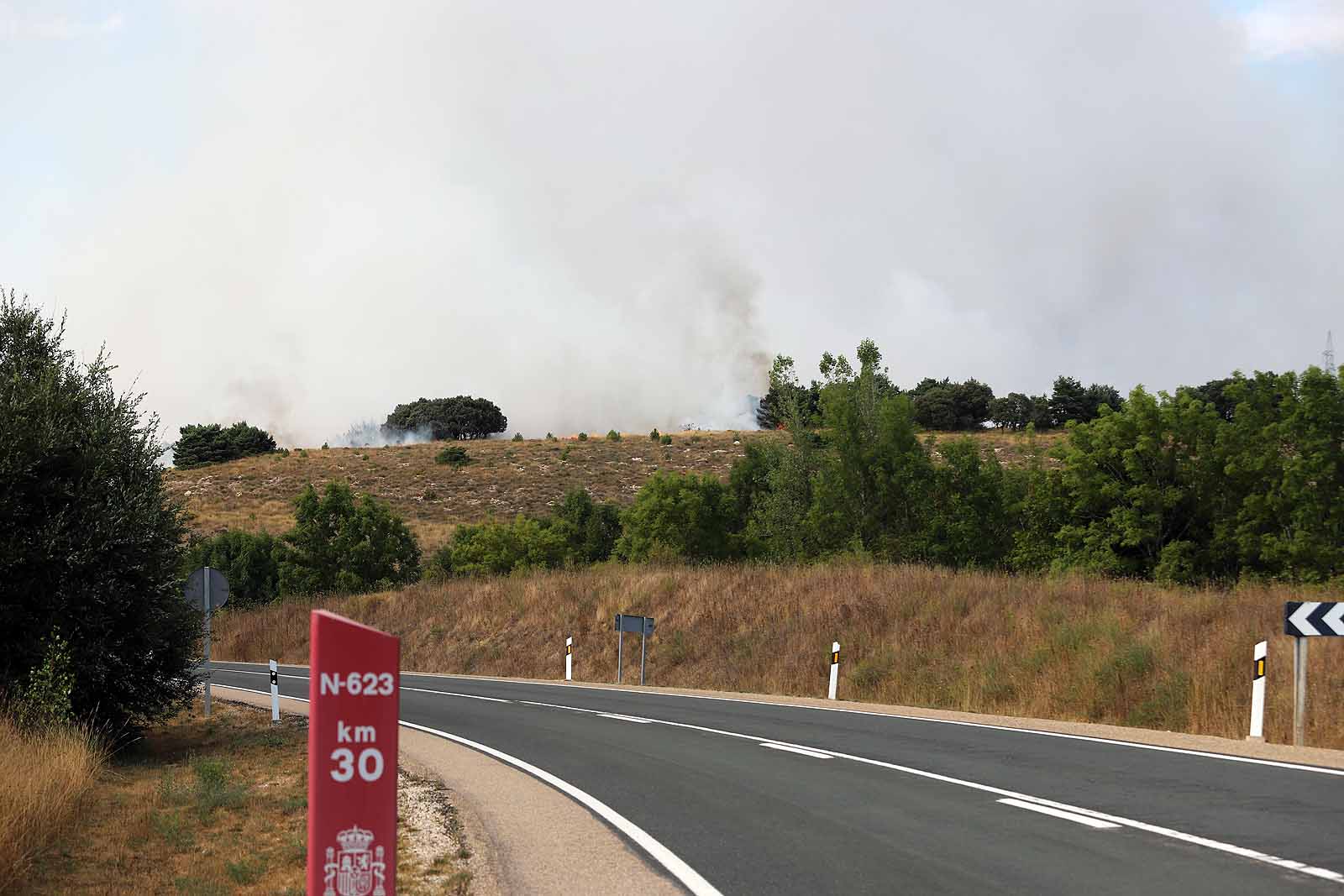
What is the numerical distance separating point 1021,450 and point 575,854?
46.8m

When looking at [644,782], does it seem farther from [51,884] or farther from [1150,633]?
[1150,633]

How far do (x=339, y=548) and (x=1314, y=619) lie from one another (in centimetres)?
5384

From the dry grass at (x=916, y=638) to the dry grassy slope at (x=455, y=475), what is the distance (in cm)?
4111

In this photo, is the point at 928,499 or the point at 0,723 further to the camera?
the point at 928,499

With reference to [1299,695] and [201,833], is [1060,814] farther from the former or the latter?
[201,833]

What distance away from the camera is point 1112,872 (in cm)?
705

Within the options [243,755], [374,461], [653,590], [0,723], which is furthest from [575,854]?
[374,461]

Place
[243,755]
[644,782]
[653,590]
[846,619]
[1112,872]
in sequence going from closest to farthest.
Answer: [1112,872] < [644,782] < [243,755] < [846,619] < [653,590]

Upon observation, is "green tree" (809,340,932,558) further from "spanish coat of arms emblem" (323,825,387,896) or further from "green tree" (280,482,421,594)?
"spanish coat of arms emblem" (323,825,387,896)

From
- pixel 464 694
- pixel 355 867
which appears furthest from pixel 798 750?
pixel 464 694

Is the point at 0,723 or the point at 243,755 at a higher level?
the point at 0,723

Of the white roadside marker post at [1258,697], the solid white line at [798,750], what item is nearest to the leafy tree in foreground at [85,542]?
the solid white line at [798,750]

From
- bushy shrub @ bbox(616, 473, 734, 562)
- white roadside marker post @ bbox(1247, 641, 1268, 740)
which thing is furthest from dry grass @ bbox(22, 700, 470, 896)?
bushy shrub @ bbox(616, 473, 734, 562)

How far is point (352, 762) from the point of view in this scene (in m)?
4.36
